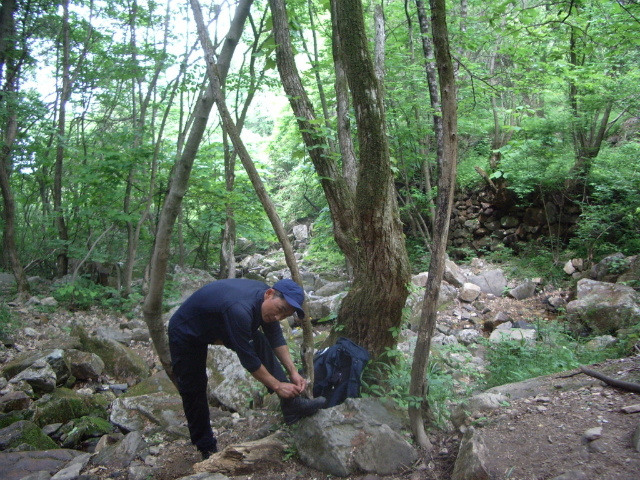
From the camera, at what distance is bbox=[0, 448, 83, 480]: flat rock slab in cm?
342

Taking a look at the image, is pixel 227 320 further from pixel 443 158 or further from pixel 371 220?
pixel 443 158

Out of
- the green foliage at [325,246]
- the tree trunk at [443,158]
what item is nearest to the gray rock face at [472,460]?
the tree trunk at [443,158]

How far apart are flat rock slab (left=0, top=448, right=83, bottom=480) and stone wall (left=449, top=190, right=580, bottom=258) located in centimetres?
875

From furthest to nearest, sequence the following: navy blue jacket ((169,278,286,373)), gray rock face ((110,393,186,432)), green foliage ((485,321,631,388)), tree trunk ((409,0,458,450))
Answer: gray rock face ((110,393,186,432)) → green foliage ((485,321,631,388)) → navy blue jacket ((169,278,286,373)) → tree trunk ((409,0,458,450))

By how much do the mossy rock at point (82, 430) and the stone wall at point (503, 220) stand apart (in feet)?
27.0

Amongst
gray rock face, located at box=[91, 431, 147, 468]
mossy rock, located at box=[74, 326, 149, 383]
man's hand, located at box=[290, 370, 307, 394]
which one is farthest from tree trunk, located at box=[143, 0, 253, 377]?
mossy rock, located at box=[74, 326, 149, 383]

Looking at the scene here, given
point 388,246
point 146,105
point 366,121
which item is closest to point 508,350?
point 388,246

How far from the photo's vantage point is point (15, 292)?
8.99 meters

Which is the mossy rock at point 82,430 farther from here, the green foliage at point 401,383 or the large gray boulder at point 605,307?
the large gray boulder at point 605,307

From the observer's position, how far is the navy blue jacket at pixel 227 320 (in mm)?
2799

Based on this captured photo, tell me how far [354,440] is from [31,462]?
2689 mm

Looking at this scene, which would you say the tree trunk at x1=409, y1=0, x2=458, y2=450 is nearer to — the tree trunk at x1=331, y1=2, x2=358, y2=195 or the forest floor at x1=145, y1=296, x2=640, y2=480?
the forest floor at x1=145, y1=296, x2=640, y2=480

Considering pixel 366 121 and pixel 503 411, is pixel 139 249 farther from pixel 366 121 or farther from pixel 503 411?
pixel 503 411

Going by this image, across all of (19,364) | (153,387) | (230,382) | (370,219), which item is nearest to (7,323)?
(19,364)
